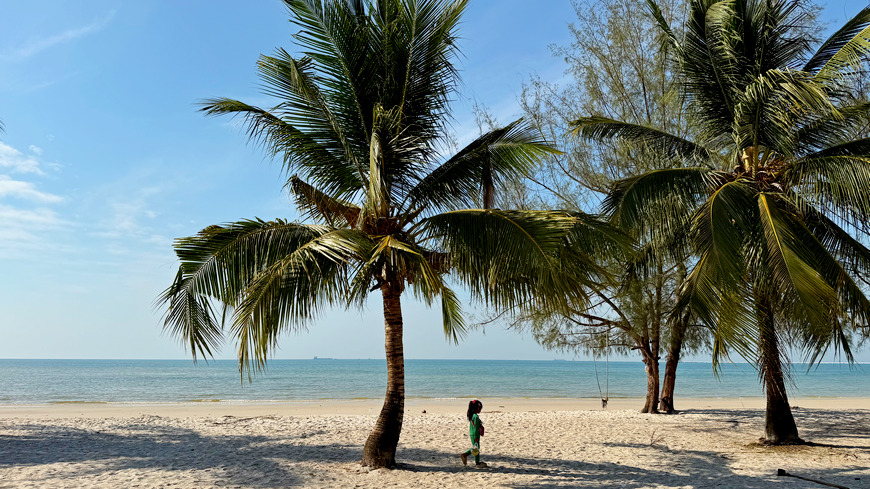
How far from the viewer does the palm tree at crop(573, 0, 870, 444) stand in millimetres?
7371

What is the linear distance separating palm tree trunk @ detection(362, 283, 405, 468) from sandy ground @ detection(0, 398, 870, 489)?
23 cm

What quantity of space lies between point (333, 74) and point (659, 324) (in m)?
8.59

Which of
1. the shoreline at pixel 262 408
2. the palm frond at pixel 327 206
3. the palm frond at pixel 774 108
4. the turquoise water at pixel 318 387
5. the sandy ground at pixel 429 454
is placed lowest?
the turquoise water at pixel 318 387

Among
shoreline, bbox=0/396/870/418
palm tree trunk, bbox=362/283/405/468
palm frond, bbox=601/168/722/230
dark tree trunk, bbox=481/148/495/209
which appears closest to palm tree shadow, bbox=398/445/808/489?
palm tree trunk, bbox=362/283/405/468

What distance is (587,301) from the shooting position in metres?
7.45

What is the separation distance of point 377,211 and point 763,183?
5.74m

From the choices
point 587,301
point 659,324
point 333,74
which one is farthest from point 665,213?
point 333,74

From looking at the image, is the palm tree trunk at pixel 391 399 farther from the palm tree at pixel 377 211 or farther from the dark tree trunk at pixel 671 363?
the dark tree trunk at pixel 671 363

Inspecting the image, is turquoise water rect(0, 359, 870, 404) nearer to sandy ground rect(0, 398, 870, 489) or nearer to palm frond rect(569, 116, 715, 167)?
sandy ground rect(0, 398, 870, 489)

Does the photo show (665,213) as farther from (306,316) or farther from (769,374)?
(306,316)

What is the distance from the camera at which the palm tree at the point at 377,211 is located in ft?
22.5

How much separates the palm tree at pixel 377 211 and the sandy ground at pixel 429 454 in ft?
4.32

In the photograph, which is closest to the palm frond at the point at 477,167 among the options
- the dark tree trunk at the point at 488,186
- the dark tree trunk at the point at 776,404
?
the dark tree trunk at the point at 488,186

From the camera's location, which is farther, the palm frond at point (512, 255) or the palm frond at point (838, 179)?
the palm frond at point (838, 179)
